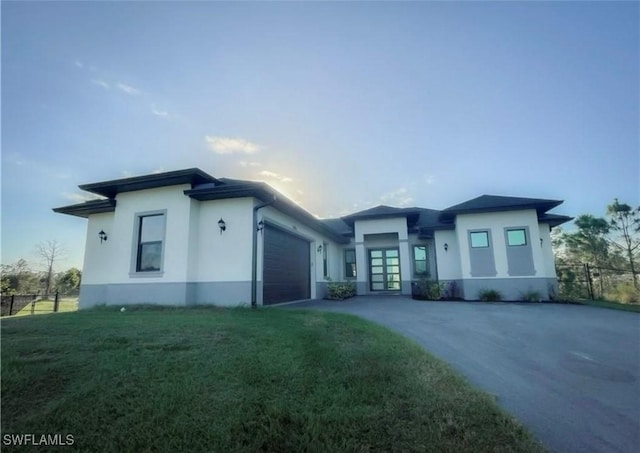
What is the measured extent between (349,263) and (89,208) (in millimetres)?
12967

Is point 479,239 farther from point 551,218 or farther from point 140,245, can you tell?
point 140,245

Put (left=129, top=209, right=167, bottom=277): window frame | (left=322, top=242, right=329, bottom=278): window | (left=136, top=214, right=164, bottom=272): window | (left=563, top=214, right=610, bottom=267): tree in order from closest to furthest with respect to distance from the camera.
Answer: (left=129, top=209, right=167, bottom=277): window frame → (left=136, top=214, right=164, bottom=272): window → (left=322, top=242, right=329, bottom=278): window → (left=563, top=214, right=610, bottom=267): tree

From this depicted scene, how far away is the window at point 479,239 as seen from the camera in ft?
41.6

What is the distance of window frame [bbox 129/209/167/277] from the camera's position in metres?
8.89

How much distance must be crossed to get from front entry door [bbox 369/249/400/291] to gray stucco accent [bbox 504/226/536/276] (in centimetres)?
517

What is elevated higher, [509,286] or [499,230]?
[499,230]

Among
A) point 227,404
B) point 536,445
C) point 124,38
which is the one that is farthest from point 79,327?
point 124,38

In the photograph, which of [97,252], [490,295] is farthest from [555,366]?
[97,252]

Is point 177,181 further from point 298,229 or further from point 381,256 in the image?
point 381,256

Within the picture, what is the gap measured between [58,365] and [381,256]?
14.4m

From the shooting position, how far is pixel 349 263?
18125mm

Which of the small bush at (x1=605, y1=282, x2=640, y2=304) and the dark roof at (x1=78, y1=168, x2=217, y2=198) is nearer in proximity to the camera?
the dark roof at (x1=78, y1=168, x2=217, y2=198)

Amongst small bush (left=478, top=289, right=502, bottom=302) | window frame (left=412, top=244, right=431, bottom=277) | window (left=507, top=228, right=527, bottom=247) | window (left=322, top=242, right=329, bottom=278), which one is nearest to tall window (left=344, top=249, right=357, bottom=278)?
window (left=322, top=242, right=329, bottom=278)

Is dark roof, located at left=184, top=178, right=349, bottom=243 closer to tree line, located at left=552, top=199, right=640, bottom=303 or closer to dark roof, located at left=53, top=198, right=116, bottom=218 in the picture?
dark roof, located at left=53, top=198, right=116, bottom=218
